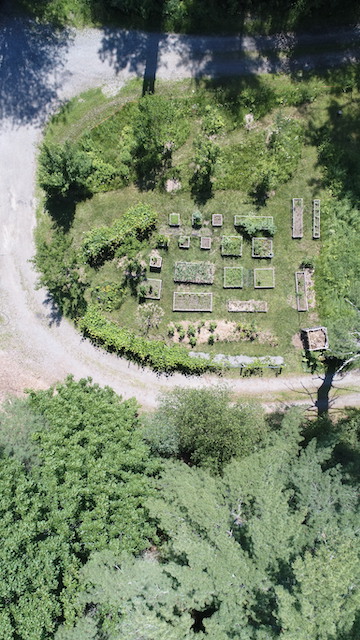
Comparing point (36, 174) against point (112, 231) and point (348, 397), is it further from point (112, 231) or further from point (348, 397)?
point (348, 397)

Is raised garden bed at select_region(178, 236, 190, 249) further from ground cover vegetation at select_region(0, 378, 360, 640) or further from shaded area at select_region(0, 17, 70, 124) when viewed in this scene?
shaded area at select_region(0, 17, 70, 124)

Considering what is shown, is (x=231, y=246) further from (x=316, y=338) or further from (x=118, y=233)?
(x=316, y=338)

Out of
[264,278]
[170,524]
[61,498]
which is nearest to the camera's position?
[61,498]

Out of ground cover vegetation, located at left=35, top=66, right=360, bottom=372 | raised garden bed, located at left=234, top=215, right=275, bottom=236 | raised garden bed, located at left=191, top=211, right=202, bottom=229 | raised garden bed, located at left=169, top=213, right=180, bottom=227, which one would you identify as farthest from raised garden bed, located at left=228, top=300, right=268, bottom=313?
raised garden bed, located at left=169, top=213, right=180, bottom=227

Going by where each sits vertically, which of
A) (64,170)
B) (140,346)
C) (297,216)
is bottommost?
(140,346)

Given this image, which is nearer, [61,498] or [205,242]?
[61,498]

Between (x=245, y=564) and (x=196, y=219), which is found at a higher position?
(x=196, y=219)

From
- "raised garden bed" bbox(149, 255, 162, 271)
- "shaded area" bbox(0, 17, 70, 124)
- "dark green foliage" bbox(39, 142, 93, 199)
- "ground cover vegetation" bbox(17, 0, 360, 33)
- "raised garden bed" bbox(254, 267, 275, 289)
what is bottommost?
"raised garden bed" bbox(254, 267, 275, 289)

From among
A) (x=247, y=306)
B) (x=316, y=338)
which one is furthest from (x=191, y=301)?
(x=316, y=338)
